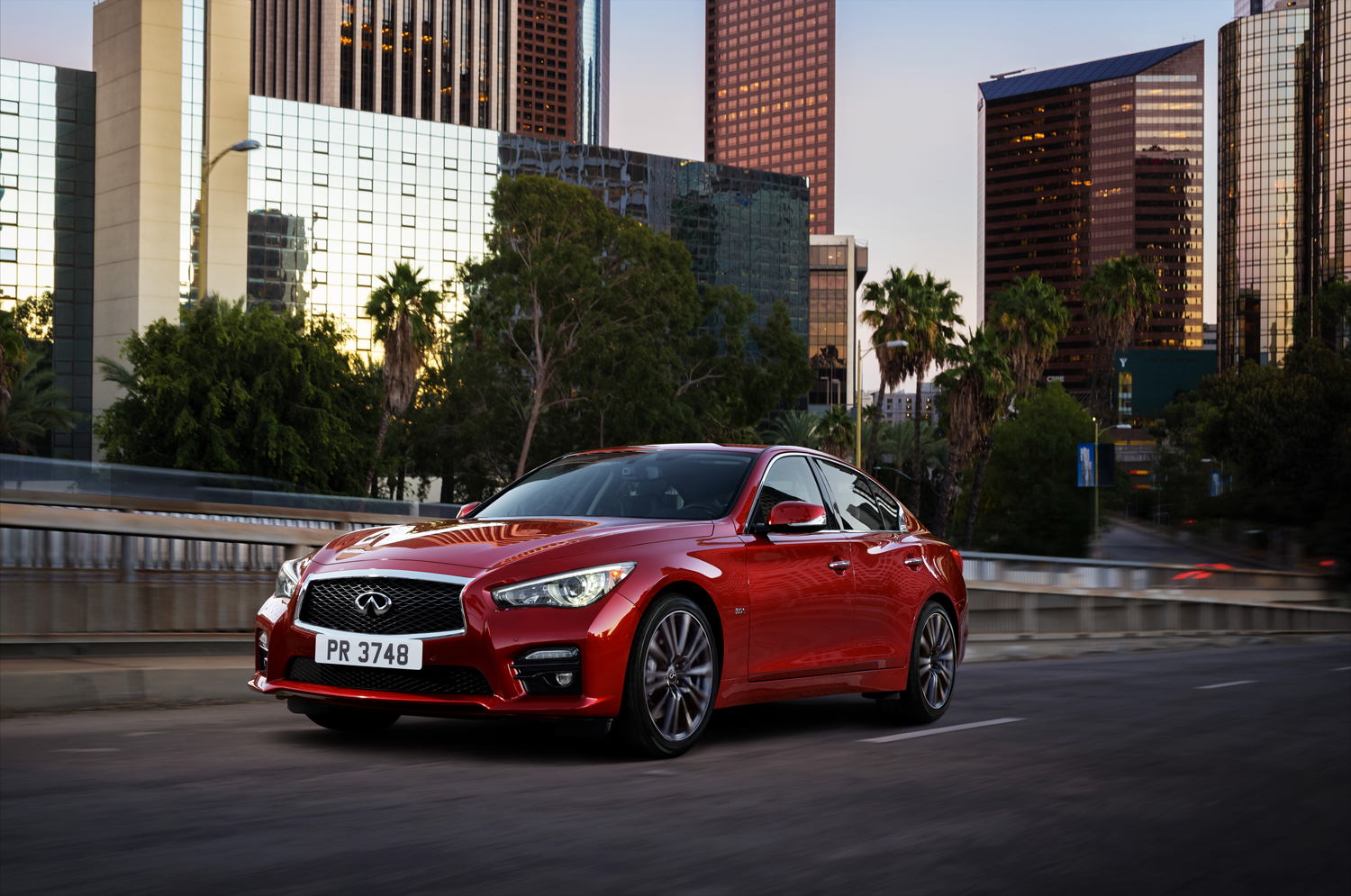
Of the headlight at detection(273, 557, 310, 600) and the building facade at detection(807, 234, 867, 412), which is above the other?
the building facade at detection(807, 234, 867, 412)

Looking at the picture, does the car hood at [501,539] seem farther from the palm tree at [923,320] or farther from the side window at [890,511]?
the palm tree at [923,320]

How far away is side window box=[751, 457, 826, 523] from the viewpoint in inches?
307

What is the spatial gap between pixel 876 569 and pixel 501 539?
2.58 metres

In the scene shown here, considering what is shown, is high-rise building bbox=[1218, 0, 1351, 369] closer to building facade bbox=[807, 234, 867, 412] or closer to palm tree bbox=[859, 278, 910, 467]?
building facade bbox=[807, 234, 867, 412]

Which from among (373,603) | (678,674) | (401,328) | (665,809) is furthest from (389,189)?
(665,809)

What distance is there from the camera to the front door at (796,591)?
7434 millimetres

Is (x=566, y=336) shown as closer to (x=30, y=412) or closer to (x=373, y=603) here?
(x=30, y=412)

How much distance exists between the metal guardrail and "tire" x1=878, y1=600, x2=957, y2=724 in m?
8.07

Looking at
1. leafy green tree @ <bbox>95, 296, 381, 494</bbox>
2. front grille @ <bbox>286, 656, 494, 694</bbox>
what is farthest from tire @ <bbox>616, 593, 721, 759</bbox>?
leafy green tree @ <bbox>95, 296, 381, 494</bbox>

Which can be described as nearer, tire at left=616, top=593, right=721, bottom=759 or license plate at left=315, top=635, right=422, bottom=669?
license plate at left=315, top=635, right=422, bottom=669

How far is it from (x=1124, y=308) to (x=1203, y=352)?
23877 mm

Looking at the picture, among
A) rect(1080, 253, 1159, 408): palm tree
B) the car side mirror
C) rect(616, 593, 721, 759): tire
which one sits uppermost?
rect(1080, 253, 1159, 408): palm tree

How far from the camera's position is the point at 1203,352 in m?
107

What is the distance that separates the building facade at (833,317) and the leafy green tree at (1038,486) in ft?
325
